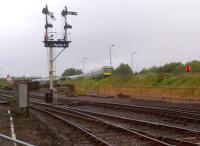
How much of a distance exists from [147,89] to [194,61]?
2673cm

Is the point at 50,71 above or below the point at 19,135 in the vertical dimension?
above

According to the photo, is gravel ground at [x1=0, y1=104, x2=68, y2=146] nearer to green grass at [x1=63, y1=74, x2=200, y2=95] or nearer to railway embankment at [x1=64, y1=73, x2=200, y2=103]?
railway embankment at [x1=64, y1=73, x2=200, y2=103]

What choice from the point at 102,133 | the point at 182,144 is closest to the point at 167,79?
the point at 102,133

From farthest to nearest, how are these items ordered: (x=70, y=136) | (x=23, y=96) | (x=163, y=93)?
(x=163, y=93)
(x=23, y=96)
(x=70, y=136)

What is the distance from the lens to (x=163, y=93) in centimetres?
4269

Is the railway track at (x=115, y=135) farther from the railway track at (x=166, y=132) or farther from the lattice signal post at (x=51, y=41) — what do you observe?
the lattice signal post at (x=51, y=41)

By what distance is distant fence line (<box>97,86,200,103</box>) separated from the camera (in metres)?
37.5

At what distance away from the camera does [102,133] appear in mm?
16469

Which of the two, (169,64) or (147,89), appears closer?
(147,89)

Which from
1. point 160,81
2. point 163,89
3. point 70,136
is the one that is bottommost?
point 70,136

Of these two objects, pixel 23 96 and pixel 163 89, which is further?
pixel 163 89

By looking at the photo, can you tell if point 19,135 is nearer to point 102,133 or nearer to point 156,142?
point 102,133

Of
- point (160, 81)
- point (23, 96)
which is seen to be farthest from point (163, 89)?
point (23, 96)

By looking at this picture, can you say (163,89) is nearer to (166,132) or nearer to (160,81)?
(160,81)
